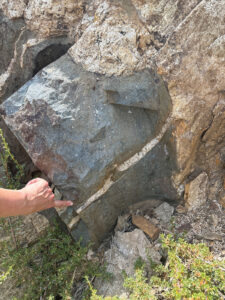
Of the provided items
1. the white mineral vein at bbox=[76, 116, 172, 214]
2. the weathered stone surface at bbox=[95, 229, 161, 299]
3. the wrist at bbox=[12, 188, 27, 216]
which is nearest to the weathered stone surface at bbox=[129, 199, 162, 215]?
the weathered stone surface at bbox=[95, 229, 161, 299]

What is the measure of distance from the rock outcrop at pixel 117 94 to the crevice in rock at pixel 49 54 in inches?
6.1

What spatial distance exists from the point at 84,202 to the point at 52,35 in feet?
4.92

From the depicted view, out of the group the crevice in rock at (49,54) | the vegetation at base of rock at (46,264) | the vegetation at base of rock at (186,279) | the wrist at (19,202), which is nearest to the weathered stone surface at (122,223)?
the vegetation at base of rock at (46,264)

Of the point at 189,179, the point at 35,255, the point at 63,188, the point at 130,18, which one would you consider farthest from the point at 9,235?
the point at 130,18

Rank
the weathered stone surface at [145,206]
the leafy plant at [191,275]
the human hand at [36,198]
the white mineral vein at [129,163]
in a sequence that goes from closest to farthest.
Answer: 1. the leafy plant at [191,275]
2. the human hand at [36,198]
3. the white mineral vein at [129,163]
4. the weathered stone surface at [145,206]

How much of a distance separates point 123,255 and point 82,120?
1190 mm

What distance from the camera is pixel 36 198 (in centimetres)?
188

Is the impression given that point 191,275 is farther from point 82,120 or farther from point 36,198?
point 82,120

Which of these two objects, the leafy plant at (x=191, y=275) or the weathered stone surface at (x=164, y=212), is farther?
the weathered stone surface at (x=164, y=212)

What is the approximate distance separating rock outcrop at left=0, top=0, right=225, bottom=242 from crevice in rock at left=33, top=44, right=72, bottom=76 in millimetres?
155

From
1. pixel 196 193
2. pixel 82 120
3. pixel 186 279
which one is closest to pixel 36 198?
pixel 82 120

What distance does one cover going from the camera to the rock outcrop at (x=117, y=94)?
1.99 meters

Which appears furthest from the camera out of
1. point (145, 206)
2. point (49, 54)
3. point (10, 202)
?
point (145, 206)

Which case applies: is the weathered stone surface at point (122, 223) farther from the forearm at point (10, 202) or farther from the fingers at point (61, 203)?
the forearm at point (10, 202)
